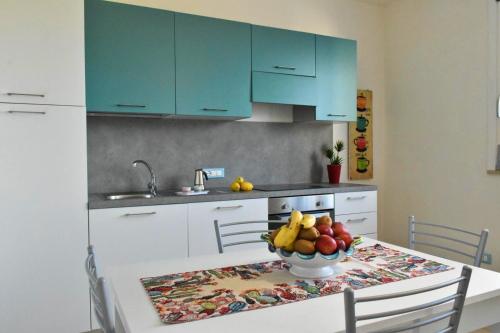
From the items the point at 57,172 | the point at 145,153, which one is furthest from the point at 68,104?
the point at 145,153

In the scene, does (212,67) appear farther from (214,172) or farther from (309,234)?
(309,234)

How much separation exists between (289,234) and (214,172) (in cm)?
215

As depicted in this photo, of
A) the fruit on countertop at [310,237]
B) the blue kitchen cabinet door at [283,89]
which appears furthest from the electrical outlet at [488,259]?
the fruit on countertop at [310,237]

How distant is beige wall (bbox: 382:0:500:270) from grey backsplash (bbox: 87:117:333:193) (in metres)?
0.86

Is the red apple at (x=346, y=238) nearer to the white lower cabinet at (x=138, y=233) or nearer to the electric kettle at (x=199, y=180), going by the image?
the white lower cabinet at (x=138, y=233)

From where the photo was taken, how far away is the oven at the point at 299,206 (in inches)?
122

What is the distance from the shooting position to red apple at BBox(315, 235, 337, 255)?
129 cm

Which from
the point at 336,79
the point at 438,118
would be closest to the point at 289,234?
the point at 336,79

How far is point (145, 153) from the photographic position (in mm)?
3213

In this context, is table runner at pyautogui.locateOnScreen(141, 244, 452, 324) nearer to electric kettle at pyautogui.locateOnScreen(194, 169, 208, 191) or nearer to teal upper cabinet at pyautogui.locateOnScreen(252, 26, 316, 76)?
electric kettle at pyautogui.locateOnScreen(194, 169, 208, 191)

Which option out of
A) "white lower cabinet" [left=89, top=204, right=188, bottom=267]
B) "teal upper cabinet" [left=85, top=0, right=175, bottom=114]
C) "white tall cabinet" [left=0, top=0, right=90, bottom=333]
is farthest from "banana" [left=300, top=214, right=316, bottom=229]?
"teal upper cabinet" [left=85, top=0, right=175, bottom=114]

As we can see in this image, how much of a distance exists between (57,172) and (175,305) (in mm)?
1617

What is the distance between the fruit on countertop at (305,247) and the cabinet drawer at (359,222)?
2163mm

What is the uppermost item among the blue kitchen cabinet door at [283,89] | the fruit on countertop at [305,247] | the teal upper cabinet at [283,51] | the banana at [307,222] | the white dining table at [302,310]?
the teal upper cabinet at [283,51]
